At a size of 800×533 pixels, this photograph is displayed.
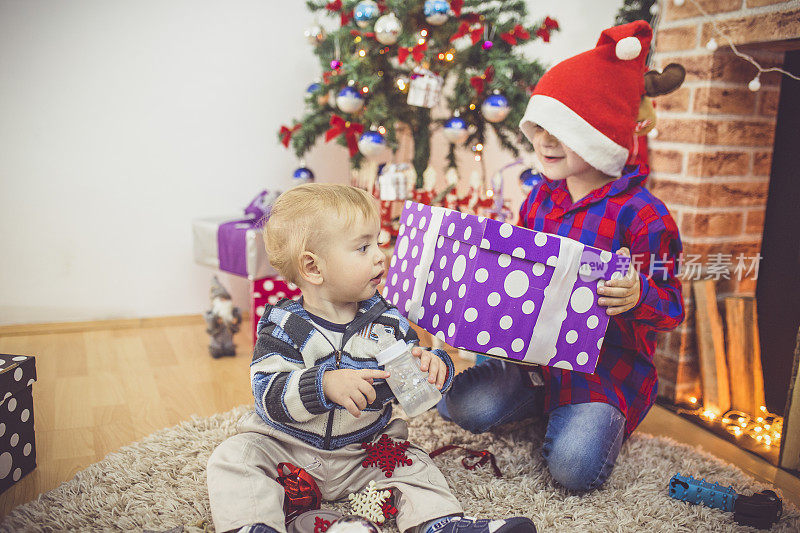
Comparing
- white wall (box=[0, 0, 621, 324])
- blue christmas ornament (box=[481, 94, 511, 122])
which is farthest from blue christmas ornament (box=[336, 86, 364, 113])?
white wall (box=[0, 0, 621, 324])

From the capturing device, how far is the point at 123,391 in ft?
5.88

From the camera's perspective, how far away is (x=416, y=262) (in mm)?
1277

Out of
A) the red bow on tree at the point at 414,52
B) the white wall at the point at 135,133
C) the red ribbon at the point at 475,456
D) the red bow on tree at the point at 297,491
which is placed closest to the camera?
the red bow on tree at the point at 297,491

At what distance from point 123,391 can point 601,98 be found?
57.4 inches

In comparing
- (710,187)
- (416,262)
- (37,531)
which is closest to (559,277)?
(416,262)

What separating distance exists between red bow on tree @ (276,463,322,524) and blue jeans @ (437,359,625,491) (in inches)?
17.8

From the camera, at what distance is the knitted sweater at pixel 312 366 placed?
41.9 inches

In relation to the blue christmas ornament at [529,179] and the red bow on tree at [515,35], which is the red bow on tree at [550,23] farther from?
the blue christmas ornament at [529,179]

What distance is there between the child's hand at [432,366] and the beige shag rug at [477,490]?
0.94ft

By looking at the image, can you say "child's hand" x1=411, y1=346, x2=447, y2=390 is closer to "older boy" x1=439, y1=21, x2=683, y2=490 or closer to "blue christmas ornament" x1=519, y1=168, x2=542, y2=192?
"older boy" x1=439, y1=21, x2=683, y2=490

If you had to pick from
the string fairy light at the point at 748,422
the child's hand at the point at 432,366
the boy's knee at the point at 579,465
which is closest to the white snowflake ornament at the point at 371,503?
the child's hand at the point at 432,366

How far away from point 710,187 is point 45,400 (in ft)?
6.11

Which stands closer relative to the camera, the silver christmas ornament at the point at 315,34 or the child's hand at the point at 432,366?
the child's hand at the point at 432,366

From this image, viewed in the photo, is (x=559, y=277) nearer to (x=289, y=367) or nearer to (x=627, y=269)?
(x=627, y=269)
